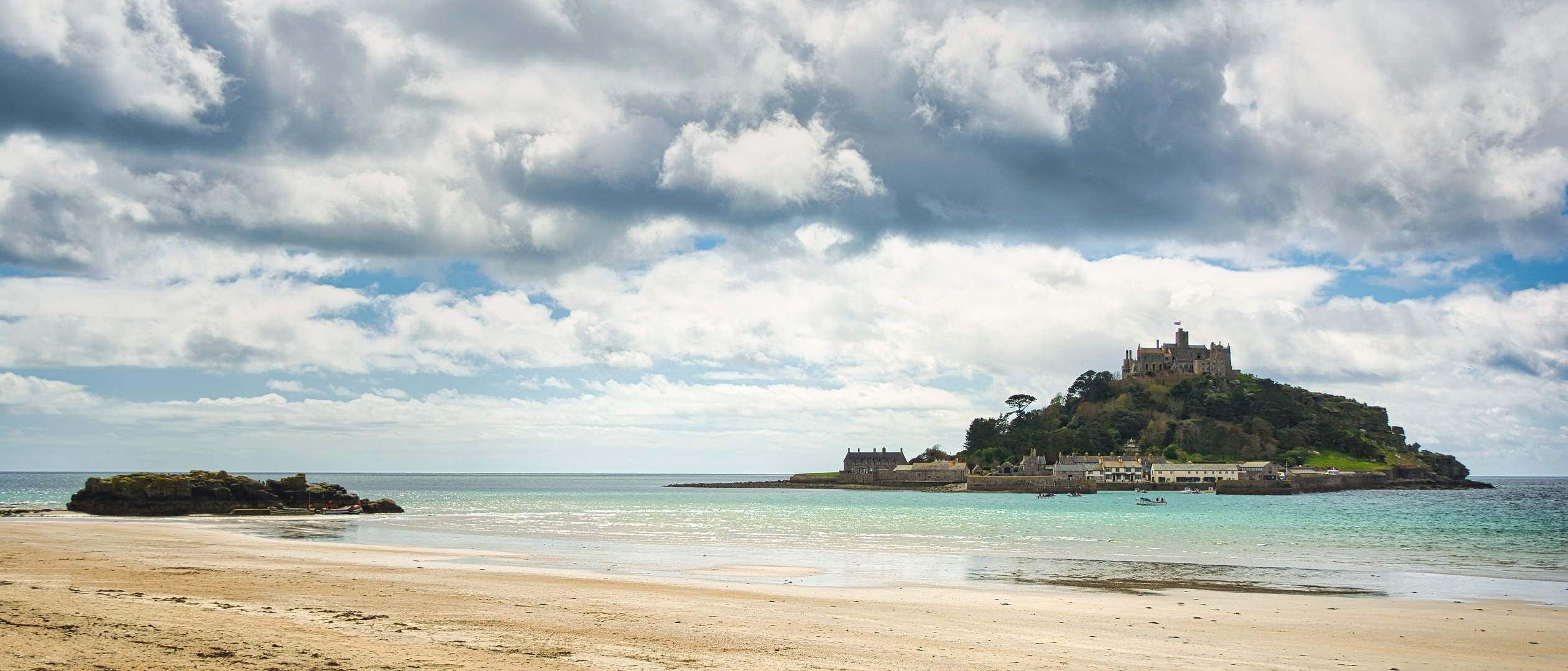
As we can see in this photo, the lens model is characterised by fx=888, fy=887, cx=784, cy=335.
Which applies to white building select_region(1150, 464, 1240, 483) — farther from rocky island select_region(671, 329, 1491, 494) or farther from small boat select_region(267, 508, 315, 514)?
small boat select_region(267, 508, 315, 514)

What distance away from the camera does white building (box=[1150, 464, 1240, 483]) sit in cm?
15438

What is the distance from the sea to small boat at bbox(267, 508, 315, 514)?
349 centimetres

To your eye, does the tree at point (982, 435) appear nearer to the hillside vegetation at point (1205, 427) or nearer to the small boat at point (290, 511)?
the hillside vegetation at point (1205, 427)

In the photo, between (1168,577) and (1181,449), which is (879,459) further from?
(1168,577)

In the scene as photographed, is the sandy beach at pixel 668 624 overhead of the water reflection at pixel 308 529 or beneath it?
overhead

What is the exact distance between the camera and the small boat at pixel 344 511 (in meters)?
61.0

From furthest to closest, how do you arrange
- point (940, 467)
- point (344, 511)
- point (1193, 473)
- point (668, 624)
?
1. point (940, 467)
2. point (1193, 473)
3. point (344, 511)
4. point (668, 624)

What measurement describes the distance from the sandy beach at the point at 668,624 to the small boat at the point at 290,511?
36.4 m

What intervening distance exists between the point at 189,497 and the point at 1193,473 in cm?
→ 14925

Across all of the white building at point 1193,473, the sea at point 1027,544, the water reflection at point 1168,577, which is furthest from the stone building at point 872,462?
the water reflection at point 1168,577

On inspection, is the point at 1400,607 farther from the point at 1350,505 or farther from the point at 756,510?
the point at 1350,505

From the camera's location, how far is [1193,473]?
156750 millimetres

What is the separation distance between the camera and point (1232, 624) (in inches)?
669

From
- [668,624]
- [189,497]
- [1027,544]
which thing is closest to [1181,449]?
[1027,544]
